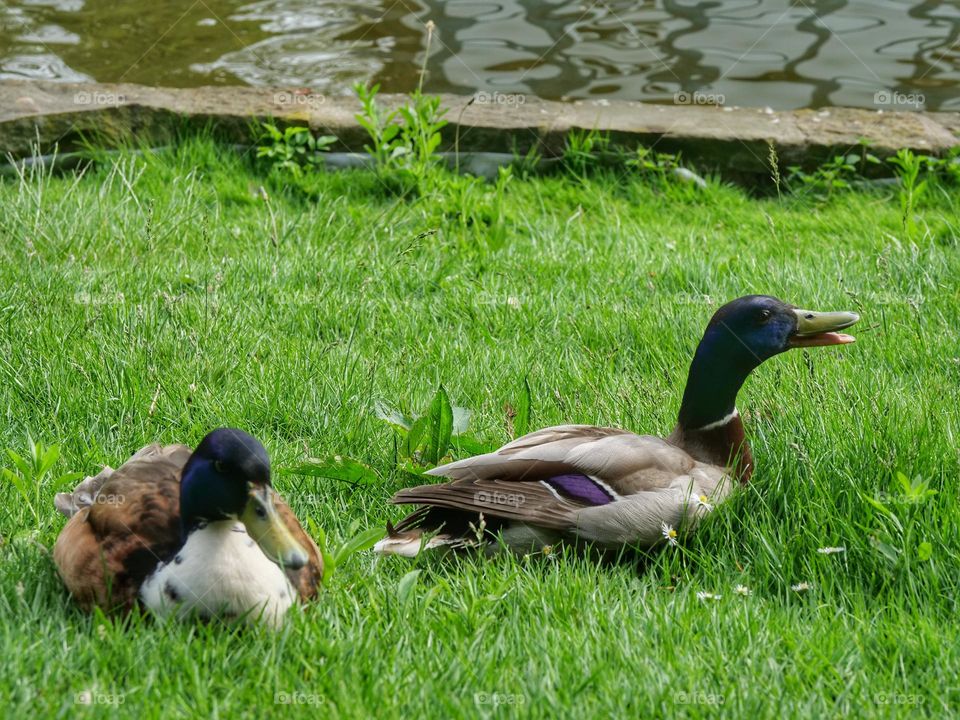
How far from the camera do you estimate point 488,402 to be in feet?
12.8

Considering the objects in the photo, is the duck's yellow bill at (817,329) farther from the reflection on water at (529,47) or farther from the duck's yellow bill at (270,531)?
the reflection on water at (529,47)

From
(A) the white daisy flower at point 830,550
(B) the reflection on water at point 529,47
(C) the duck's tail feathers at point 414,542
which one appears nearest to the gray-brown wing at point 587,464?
(C) the duck's tail feathers at point 414,542

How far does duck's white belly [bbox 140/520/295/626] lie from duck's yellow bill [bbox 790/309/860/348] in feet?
5.65

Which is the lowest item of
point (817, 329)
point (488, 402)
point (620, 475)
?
point (488, 402)

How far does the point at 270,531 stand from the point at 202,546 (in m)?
0.17

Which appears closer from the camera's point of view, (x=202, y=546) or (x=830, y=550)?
(x=202, y=546)

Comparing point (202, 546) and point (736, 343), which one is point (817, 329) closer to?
point (736, 343)

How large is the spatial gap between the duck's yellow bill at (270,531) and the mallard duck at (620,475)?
569 millimetres

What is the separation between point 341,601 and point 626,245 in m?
2.97

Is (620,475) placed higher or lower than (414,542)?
higher

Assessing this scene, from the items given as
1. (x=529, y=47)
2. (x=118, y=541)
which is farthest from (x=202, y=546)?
(x=529, y=47)

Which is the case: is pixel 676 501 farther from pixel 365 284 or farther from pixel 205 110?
pixel 205 110

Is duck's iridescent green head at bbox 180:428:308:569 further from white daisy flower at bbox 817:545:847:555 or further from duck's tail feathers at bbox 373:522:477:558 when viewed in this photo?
white daisy flower at bbox 817:545:847:555

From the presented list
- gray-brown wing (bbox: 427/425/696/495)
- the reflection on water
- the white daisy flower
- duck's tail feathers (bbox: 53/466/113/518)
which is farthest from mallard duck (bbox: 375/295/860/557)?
the reflection on water
